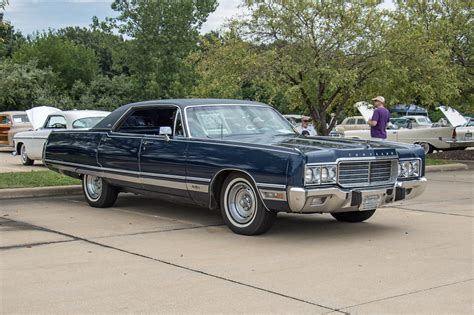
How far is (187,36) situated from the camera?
54188 mm

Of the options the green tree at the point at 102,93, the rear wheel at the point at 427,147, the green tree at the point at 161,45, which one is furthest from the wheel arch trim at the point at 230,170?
the green tree at the point at 161,45

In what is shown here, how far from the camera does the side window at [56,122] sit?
1634 cm

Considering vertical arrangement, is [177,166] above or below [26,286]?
above

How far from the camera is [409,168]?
→ 8.31 m

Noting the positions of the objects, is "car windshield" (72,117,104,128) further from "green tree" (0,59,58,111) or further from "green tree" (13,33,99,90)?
"green tree" (13,33,99,90)

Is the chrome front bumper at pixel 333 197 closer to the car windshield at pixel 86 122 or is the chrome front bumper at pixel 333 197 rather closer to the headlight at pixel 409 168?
the headlight at pixel 409 168

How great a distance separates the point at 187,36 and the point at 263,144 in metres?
47.7

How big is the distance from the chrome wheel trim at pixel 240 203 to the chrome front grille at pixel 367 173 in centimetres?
110

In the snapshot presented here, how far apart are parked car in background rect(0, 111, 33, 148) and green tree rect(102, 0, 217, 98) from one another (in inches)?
1089

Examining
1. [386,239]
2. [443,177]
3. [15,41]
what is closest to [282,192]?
[386,239]

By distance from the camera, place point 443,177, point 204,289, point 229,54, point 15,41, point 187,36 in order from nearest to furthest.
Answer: point 204,289, point 443,177, point 229,54, point 187,36, point 15,41

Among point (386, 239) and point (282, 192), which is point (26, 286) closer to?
point (282, 192)

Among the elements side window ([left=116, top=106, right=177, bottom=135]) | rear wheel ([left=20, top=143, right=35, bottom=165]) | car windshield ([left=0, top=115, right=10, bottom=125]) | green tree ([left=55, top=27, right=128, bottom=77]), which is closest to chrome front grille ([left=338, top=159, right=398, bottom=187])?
side window ([left=116, top=106, right=177, bottom=135])

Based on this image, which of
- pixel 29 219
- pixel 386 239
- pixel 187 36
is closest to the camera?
pixel 386 239
